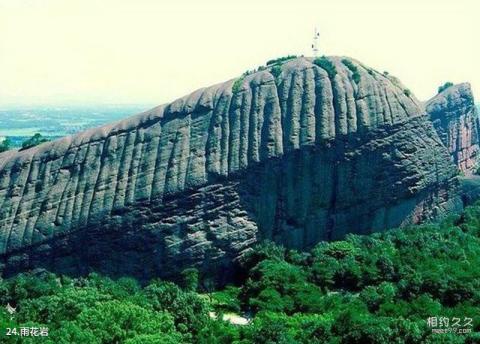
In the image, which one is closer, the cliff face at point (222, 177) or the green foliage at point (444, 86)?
the cliff face at point (222, 177)

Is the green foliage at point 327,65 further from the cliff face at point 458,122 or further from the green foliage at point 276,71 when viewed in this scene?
the cliff face at point 458,122

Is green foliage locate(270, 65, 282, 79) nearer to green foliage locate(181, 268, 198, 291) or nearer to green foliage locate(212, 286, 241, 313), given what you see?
green foliage locate(181, 268, 198, 291)

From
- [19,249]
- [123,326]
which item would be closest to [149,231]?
[19,249]

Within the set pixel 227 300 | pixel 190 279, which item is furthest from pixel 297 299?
pixel 190 279

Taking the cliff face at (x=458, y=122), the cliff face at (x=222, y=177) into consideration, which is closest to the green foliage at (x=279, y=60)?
the cliff face at (x=222, y=177)

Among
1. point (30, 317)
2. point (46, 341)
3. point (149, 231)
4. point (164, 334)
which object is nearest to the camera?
point (46, 341)

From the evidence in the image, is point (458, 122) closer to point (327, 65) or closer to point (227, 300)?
point (327, 65)

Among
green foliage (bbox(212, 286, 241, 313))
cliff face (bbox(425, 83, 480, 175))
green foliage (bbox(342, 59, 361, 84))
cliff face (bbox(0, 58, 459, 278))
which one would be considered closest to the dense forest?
green foliage (bbox(212, 286, 241, 313))

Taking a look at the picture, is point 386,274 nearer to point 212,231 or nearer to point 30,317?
point 212,231
